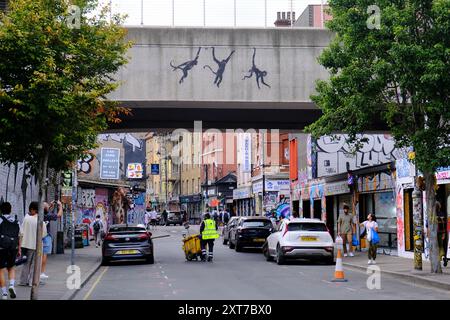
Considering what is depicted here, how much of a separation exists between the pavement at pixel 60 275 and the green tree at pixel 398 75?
7.68 meters

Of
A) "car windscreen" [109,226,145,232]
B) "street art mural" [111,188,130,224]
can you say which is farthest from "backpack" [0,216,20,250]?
"street art mural" [111,188,130,224]

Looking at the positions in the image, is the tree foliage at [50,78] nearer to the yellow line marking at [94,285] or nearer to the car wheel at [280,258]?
the yellow line marking at [94,285]

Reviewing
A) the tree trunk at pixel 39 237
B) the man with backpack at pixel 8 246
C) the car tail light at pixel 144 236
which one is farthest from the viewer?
the car tail light at pixel 144 236

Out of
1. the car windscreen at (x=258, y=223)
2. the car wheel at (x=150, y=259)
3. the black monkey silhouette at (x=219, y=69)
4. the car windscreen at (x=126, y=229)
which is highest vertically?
the black monkey silhouette at (x=219, y=69)

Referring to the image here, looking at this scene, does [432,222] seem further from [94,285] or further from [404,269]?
[94,285]

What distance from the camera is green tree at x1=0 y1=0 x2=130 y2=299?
13.5 meters

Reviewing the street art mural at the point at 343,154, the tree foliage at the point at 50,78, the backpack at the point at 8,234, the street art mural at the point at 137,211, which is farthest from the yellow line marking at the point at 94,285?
the street art mural at the point at 137,211

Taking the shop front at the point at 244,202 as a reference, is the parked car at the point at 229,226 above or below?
below

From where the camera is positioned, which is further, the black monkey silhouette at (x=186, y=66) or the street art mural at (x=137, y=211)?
the street art mural at (x=137, y=211)

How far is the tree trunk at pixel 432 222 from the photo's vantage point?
1919 centimetres

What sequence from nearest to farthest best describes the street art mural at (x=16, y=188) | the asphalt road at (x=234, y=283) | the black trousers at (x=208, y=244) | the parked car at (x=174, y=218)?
the asphalt road at (x=234, y=283) → the street art mural at (x=16, y=188) → the black trousers at (x=208, y=244) → the parked car at (x=174, y=218)

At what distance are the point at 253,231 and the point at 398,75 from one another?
48.3ft

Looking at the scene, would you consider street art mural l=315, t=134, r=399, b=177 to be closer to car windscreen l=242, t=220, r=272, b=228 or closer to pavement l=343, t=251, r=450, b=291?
car windscreen l=242, t=220, r=272, b=228
